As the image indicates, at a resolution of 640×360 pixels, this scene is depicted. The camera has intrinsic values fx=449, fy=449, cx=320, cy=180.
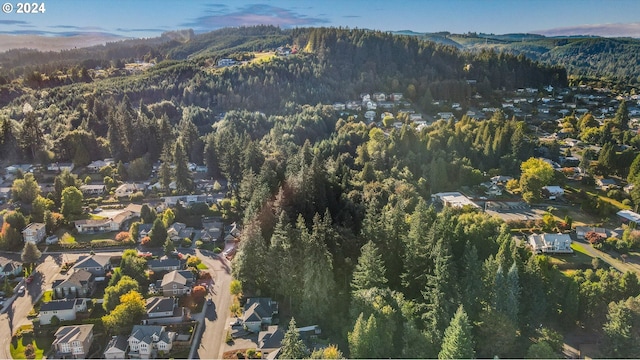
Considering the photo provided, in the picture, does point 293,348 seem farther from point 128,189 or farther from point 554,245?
point 128,189

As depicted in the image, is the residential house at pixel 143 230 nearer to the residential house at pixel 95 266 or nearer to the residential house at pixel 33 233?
the residential house at pixel 95 266

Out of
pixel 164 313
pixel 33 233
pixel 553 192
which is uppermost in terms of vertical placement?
pixel 553 192

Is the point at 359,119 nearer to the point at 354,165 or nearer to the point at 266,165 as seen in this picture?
the point at 354,165

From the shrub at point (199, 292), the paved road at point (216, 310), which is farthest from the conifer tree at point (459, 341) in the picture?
the shrub at point (199, 292)

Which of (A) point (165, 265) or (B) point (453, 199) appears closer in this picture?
(A) point (165, 265)

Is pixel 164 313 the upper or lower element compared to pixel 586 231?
lower

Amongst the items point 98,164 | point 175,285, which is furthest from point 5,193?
point 175,285
